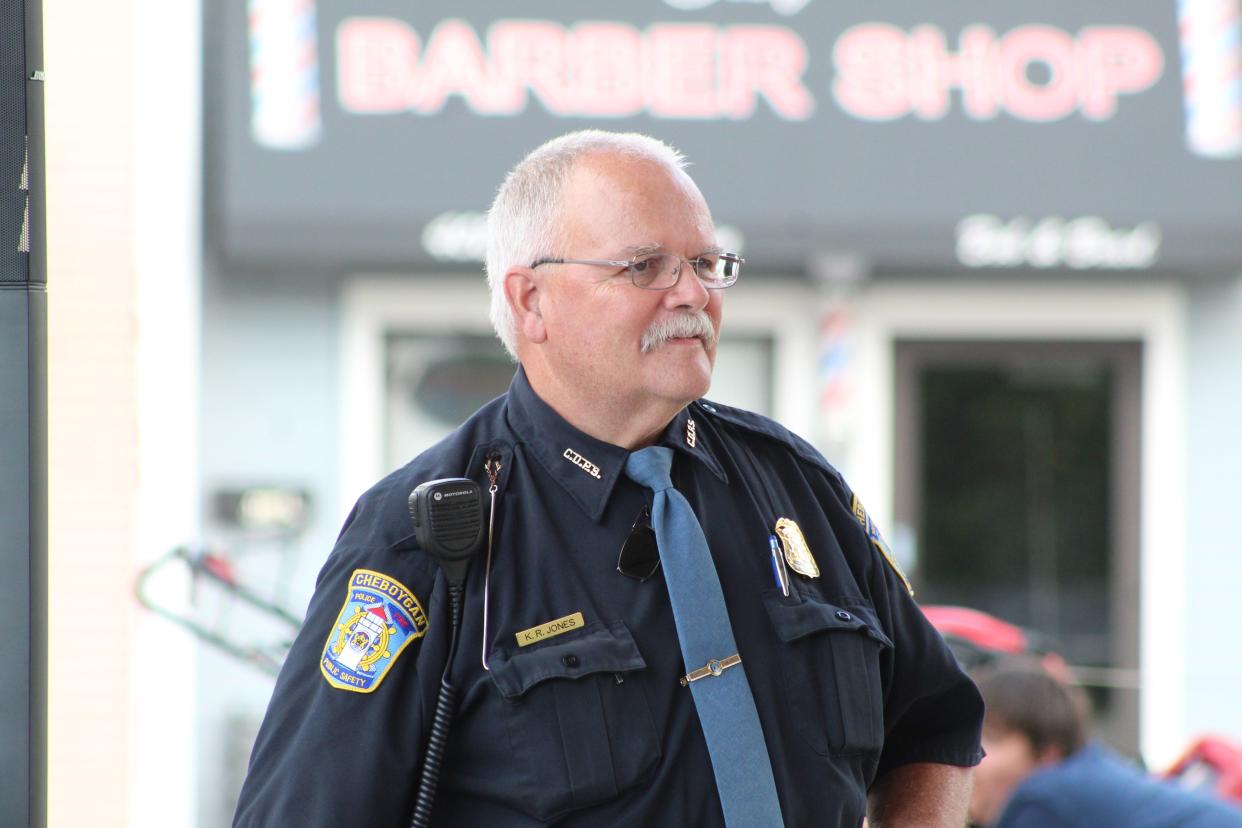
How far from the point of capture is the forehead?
6.70 feet

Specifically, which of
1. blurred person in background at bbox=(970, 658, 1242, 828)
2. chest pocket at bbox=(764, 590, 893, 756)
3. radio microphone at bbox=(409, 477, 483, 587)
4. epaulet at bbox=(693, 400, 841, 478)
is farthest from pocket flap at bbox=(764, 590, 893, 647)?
blurred person in background at bbox=(970, 658, 1242, 828)

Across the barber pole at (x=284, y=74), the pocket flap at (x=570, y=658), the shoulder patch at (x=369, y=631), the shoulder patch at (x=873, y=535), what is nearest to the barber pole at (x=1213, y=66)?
the barber pole at (x=284, y=74)

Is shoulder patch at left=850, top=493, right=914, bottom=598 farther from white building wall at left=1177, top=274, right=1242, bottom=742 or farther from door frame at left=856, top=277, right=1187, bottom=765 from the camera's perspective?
white building wall at left=1177, top=274, right=1242, bottom=742

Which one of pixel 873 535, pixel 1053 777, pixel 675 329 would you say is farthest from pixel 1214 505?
pixel 675 329

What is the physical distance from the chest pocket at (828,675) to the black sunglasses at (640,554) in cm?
16

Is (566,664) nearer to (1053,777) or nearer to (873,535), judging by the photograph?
(873,535)

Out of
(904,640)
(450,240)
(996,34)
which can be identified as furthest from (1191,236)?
(904,640)

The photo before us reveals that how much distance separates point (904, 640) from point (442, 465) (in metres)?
0.71

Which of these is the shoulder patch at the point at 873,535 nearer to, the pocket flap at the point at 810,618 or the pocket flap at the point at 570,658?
the pocket flap at the point at 810,618

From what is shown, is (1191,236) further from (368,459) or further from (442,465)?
(442,465)

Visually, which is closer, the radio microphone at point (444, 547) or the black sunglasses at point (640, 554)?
the radio microphone at point (444, 547)

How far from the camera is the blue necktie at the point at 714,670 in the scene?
1.89 m

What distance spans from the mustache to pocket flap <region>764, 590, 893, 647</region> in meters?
0.36

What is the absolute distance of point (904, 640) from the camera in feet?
7.21
